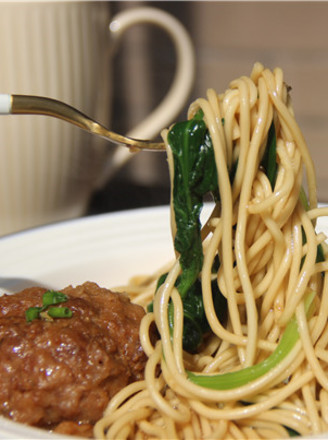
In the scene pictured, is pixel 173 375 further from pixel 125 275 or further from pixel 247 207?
pixel 125 275

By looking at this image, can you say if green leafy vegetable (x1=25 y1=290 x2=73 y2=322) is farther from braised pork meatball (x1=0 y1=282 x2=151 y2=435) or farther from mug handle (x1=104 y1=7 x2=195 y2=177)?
mug handle (x1=104 y1=7 x2=195 y2=177)

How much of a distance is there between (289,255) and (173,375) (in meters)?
0.62

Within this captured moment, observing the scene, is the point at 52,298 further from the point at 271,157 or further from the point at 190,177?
the point at 271,157

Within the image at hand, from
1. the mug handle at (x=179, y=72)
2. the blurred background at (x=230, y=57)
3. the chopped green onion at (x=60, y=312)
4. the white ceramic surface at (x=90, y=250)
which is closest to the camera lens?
the chopped green onion at (x=60, y=312)

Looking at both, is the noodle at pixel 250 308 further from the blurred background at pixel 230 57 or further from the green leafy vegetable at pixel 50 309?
the blurred background at pixel 230 57

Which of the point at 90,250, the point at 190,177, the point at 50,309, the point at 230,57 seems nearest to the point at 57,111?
the point at 190,177

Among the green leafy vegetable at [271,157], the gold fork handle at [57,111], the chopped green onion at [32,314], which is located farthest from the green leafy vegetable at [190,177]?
the chopped green onion at [32,314]

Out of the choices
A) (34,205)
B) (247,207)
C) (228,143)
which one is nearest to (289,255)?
(247,207)

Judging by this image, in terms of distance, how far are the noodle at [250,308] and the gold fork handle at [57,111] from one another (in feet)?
1.14

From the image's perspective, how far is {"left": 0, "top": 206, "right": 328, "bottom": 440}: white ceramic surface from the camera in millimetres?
3465

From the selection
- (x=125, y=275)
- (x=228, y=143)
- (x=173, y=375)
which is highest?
(x=228, y=143)

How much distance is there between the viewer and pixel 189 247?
246 cm

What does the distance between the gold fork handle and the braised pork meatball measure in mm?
719

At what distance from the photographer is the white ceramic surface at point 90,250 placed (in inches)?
136
